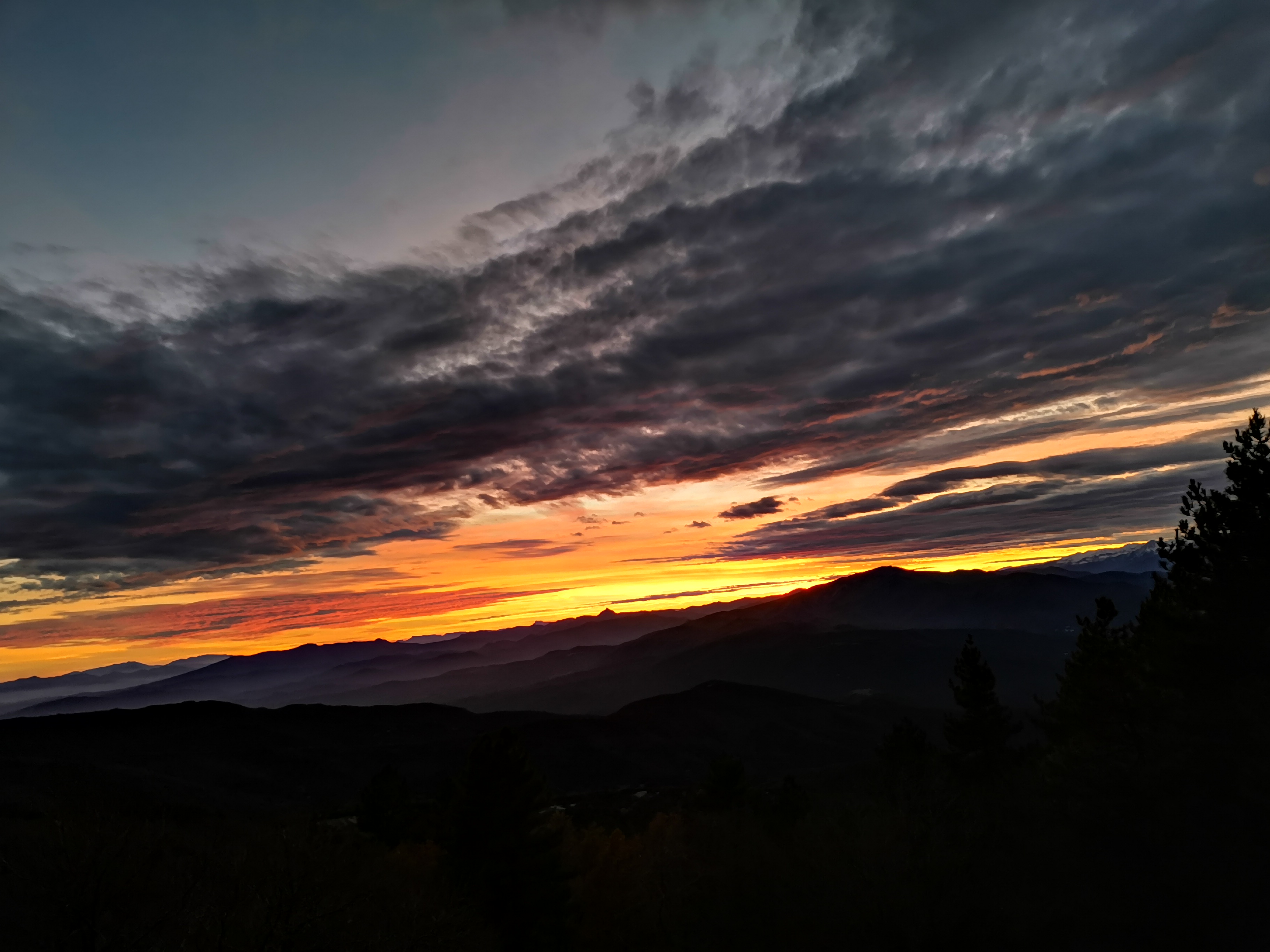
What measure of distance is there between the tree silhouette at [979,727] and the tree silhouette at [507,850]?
30887mm

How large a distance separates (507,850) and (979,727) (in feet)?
115

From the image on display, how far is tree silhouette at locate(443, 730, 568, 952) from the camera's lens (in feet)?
83.6

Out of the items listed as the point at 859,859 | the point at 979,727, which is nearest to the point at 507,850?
the point at 859,859

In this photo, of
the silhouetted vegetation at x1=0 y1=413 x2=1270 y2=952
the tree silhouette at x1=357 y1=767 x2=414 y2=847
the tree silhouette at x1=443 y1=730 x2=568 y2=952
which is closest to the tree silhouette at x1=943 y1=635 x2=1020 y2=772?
the silhouetted vegetation at x1=0 y1=413 x2=1270 y2=952

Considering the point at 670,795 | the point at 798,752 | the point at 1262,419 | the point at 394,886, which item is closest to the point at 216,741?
the point at 670,795

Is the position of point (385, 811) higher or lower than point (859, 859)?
higher

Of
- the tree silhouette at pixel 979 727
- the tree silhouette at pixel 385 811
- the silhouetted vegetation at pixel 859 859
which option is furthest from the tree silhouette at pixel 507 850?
the tree silhouette at pixel 979 727

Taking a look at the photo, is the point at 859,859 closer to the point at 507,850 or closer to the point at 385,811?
the point at 507,850

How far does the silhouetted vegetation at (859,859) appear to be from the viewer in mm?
14773

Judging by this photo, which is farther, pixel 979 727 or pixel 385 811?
pixel 979 727

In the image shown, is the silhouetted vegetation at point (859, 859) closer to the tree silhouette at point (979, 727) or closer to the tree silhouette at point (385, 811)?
the tree silhouette at point (385, 811)

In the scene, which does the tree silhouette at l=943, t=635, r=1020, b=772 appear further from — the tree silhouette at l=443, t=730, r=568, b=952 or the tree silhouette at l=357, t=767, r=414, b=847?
the tree silhouette at l=357, t=767, r=414, b=847

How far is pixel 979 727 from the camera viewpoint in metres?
45.5

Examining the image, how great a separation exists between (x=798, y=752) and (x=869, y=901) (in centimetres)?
17607
